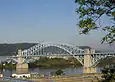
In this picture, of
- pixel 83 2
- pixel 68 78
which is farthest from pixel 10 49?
pixel 83 2

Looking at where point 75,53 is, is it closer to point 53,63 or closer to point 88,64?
point 88,64

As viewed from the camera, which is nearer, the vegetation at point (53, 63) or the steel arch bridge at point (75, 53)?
the steel arch bridge at point (75, 53)

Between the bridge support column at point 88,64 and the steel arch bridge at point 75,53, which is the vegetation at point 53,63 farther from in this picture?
the bridge support column at point 88,64

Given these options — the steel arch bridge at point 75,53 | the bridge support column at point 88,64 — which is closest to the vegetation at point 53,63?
the steel arch bridge at point 75,53

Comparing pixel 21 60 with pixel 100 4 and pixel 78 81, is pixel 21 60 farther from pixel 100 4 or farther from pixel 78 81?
pixel 100 4

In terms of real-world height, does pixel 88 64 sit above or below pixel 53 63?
below

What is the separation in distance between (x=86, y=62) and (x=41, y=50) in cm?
1996

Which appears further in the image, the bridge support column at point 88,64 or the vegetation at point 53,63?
the vegetation at point 53,63

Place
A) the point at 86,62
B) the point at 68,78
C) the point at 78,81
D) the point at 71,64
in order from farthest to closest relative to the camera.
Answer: the point at 71,64, the point at 86,62, the point at 68,78, the point at 78,81

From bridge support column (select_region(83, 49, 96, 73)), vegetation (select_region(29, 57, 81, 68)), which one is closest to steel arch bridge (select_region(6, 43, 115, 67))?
bridge support column (select_region(83, 49, 96, 73))

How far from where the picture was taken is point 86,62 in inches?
2324

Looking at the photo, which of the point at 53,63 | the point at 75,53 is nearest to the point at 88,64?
the point at 75,53

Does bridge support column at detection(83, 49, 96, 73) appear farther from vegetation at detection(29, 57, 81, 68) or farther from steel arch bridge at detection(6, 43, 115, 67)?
vegetation at detection(29, 57, 81, 68)

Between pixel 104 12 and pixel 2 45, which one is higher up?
pixel 2 45
